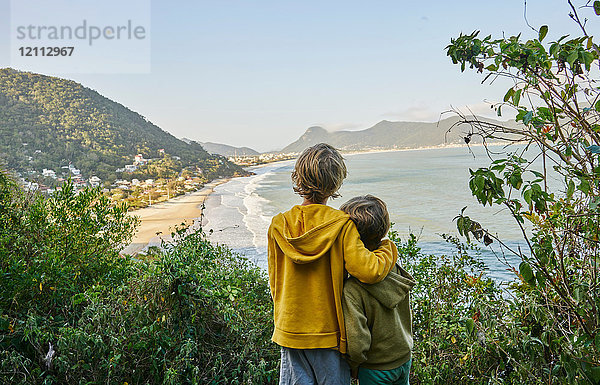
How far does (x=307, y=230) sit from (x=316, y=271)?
155 millimetres

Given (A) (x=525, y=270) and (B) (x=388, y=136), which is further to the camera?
(B) (x=388, y=136)

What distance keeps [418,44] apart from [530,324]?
3195 cm

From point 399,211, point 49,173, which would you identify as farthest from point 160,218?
point 399,211

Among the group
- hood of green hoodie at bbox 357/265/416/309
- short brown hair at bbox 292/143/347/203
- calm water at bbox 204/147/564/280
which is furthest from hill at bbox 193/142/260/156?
hood of green hoodie at bbox 357/265/416/309

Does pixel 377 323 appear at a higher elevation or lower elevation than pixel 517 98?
lower

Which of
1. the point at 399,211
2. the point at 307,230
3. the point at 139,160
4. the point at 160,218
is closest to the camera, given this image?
the point at 307,230

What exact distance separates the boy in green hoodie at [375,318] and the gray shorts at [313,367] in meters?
0.06

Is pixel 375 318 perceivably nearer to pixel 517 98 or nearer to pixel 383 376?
pixel 383 376

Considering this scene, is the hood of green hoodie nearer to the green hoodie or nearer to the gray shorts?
the green hoodie

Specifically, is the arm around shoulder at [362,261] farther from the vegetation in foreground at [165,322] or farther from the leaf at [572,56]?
the leaf at [572,56]

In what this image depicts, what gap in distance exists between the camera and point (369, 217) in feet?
5.25

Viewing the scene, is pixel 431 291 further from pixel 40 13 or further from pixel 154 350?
pixel 40 13

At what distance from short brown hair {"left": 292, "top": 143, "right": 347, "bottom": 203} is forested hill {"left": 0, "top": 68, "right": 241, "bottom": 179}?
907 centimetres

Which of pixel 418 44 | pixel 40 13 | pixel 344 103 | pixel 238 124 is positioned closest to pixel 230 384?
pixel 40 13
